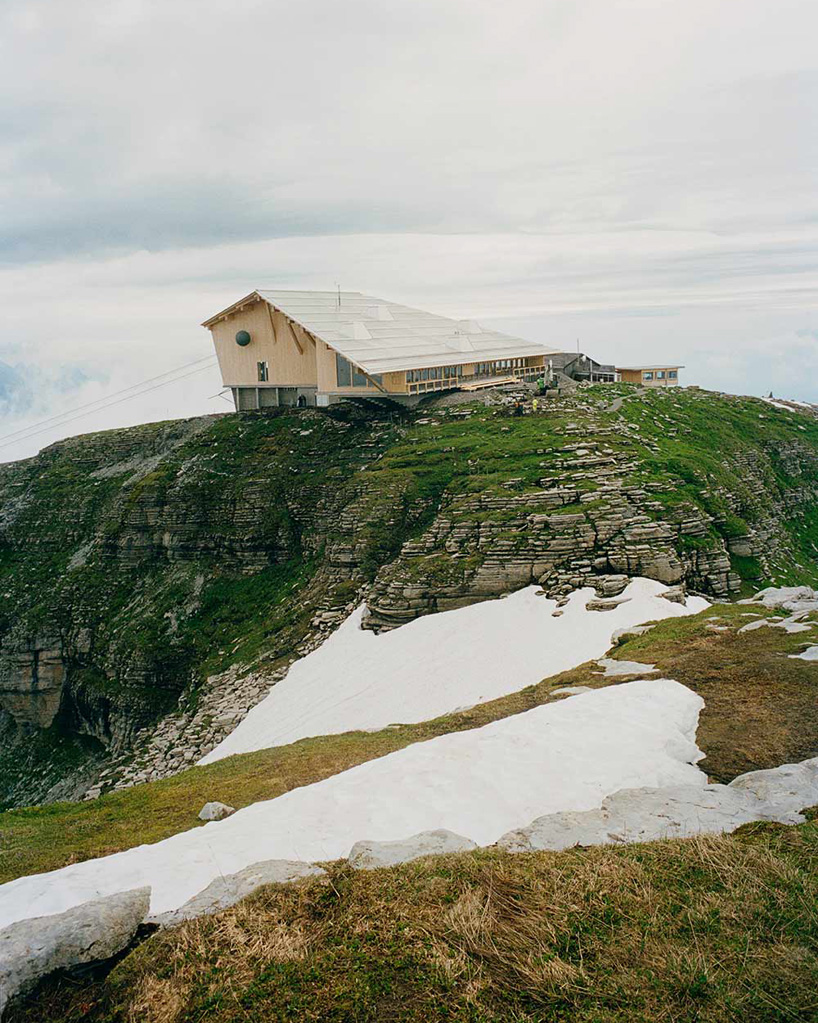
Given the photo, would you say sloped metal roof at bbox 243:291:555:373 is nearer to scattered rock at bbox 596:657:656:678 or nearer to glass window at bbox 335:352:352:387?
glass window at bbox 335:352:352:387

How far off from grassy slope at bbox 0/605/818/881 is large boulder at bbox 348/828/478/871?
242 inches

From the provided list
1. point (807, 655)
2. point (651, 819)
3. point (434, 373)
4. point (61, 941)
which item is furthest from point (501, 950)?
point (434, 373)

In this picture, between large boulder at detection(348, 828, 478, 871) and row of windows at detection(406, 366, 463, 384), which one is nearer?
large boulder at detection(348, 828, 478, 871)

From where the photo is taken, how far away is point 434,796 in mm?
15500

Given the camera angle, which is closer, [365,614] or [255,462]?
[365,614]

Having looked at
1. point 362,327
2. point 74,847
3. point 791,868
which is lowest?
point 74,847

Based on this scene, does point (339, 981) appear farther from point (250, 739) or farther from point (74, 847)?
point (250, 739)

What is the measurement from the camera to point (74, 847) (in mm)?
15828

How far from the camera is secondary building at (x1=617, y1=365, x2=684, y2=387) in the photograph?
70.9 metres

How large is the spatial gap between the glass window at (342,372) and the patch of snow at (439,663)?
26.7 m

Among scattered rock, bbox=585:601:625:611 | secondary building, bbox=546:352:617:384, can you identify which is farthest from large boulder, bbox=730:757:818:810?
secondary building, bbox=546:352:617:384

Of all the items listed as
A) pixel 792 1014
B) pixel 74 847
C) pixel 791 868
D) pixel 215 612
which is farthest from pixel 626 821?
pixel 215 612

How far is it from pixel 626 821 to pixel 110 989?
8.72 m

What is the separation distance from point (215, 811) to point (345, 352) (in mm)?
44353
